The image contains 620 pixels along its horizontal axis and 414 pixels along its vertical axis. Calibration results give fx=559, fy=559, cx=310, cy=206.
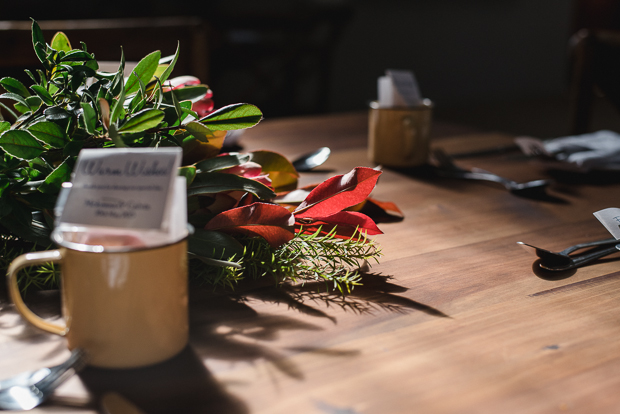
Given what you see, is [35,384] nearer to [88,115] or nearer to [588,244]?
[88,115]

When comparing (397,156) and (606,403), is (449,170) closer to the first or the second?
(397,156)

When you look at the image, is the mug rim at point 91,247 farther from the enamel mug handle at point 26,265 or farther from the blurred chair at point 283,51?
the blurred chair at point 283,51

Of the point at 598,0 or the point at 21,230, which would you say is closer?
the point at 21,230

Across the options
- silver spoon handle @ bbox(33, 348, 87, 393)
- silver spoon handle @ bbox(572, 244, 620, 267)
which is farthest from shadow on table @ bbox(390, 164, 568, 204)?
silver spoon handle @ bbox(33, 348, 87, 393)

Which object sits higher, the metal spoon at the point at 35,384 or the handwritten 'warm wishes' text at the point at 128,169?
the handwritten 'warm wishes' text at the point at 128,169

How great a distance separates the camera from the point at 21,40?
1.26 metres

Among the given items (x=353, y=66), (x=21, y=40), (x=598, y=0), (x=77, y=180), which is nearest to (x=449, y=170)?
(x=77, y=180)

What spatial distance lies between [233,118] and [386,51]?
4.45 meters

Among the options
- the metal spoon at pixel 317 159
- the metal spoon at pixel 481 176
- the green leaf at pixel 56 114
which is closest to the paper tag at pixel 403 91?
the metal spoon at pixel 481 176

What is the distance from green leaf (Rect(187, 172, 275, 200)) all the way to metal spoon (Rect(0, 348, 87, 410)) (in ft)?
0.65

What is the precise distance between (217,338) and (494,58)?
543 cm

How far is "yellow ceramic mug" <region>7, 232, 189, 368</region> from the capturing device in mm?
357

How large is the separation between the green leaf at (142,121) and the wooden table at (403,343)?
16cm

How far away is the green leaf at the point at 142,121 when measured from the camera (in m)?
0.44
